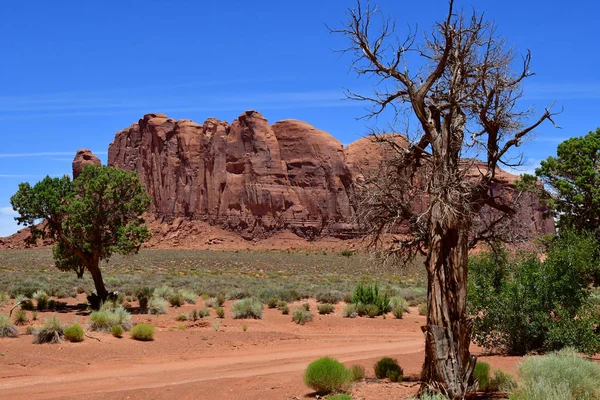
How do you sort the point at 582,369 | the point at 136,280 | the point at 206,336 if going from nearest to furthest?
the point at 582,369 < the point at 206,336 < the point at 136,280

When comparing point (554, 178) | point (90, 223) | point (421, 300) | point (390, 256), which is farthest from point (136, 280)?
point (390, 256)

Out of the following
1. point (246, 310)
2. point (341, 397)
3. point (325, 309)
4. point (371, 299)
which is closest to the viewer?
point (341, 397)

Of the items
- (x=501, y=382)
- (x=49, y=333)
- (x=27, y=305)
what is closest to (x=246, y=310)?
(x=49, y=333)

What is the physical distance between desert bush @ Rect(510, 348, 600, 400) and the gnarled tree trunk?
0.91 metres

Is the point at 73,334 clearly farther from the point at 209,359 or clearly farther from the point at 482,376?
the point at 482,376

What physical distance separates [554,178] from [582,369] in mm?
11077

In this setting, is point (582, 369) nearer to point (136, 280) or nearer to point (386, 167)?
point (386, 167)

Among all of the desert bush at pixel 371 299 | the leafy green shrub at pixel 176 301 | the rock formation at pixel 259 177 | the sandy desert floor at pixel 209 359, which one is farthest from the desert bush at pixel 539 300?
the rock formation at pixel 259 177

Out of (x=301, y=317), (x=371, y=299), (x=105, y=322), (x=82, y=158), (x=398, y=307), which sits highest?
(x=82, y=158)

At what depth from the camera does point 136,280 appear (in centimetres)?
3547

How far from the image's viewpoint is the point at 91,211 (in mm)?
22531

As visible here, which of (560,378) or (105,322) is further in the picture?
(105,322)

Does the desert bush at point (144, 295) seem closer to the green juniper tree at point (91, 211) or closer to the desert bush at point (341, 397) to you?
the green juniper tree at point (91, 211)

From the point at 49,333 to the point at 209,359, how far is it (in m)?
4.52
